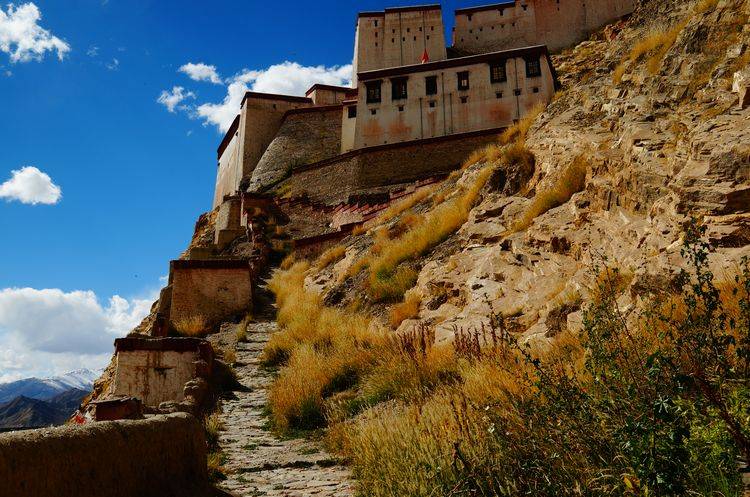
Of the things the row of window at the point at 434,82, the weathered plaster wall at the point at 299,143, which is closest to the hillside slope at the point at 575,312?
the row of window at the point at 434,82

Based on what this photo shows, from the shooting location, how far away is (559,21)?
50.3 meters

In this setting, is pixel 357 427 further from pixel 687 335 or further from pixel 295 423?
pixel 687 335

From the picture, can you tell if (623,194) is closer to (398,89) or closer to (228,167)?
(398,89)

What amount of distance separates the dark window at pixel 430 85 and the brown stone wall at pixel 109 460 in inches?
1294

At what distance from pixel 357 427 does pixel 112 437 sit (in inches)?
110

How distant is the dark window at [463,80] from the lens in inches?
1352

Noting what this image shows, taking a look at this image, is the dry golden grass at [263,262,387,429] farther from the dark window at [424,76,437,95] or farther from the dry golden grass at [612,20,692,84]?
the dark window at [424,76,437,95]

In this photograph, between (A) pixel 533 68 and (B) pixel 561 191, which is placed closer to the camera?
(B) pixel 561 191

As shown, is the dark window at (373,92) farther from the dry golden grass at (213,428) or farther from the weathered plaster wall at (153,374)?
the dry golden grass at (213,428)

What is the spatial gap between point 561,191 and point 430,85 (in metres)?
27.1

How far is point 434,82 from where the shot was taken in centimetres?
3516

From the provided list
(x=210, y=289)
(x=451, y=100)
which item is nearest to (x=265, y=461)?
(x=210, y=289)

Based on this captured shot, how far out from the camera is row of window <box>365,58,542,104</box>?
33.0 meters

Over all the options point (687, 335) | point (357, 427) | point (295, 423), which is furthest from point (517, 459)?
point (295, 423)
